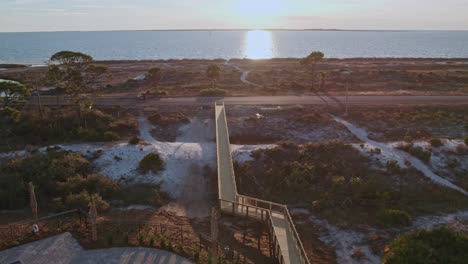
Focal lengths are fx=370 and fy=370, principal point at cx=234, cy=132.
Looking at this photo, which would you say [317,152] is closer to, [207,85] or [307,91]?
[307,91]

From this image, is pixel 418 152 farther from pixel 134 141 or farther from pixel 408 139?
pixel 134 141

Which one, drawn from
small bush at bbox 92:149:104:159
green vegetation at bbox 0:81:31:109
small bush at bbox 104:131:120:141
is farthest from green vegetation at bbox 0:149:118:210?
green vegetation at bbox 0:81:31:109

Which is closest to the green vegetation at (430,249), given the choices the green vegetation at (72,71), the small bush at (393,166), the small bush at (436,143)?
the small bush at (393,166)

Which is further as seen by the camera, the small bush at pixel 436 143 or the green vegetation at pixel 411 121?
the green vegetation at pixel 411 121

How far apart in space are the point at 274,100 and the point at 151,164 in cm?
2090

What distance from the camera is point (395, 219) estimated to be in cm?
2056

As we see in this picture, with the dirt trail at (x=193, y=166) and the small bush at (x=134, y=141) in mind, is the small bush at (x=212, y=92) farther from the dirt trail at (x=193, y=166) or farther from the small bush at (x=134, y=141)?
the small bush at (x=134, y=141)

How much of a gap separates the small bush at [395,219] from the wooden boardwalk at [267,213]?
18.8 ft

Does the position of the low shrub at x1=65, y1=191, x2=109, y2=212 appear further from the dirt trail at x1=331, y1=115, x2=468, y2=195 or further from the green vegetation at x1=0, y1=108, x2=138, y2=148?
the dirt trail at x1=331, y1=115, x2=468, y2=195

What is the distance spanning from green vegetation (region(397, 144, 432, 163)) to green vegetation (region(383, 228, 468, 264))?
18.0 m

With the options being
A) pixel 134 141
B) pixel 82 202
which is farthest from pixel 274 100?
pixel 82 202

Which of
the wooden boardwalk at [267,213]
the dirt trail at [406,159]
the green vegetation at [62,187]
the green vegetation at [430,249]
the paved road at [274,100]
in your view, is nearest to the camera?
the green vegetation at [430,249]

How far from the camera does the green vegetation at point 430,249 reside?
10117 millimetres

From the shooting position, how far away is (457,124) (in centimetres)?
3466
